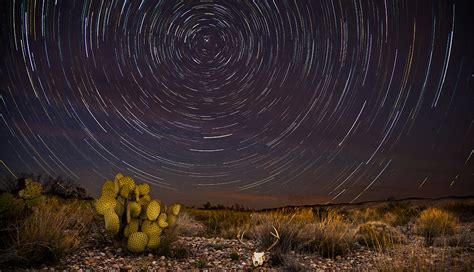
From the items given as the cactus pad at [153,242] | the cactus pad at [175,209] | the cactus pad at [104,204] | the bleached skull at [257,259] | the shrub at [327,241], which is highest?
the cactus pad at [104,204]

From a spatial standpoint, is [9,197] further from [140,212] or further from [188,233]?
[188,233]

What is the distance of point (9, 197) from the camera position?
7359mm

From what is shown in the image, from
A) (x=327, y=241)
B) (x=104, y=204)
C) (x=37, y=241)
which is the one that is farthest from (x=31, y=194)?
(x=327, y=241)

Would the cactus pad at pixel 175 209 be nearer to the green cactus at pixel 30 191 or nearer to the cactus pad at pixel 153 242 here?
the cactus pad at pixel 153 242

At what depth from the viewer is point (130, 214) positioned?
25.5 feet

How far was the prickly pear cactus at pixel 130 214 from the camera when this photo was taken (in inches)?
286

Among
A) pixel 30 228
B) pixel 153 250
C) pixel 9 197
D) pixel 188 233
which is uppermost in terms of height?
pixel 9 197

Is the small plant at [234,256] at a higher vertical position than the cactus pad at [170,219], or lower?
lower

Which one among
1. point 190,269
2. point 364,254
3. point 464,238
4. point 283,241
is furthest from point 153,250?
point 464,238

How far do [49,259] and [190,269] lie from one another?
7.43 ft

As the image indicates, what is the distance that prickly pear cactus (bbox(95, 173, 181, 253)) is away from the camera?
7.25 meters

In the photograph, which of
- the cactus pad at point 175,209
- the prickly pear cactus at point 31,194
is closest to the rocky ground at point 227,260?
the cactus pad at point 175,209

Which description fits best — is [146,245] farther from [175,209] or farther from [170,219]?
[175,209]

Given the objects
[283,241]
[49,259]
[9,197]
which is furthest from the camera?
[283,241]
